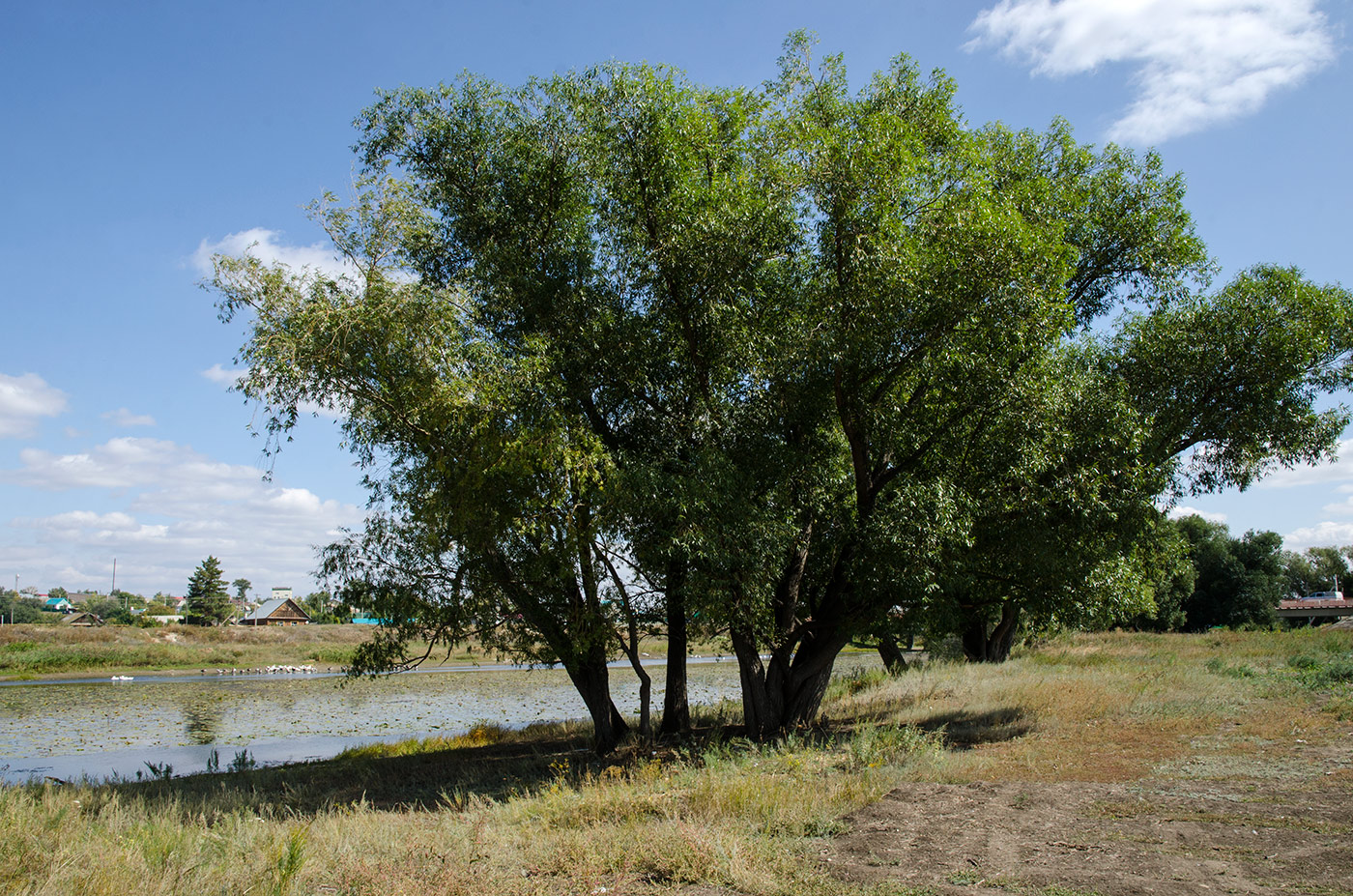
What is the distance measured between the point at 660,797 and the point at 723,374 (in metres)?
7.19

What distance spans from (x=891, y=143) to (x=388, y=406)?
351 inches

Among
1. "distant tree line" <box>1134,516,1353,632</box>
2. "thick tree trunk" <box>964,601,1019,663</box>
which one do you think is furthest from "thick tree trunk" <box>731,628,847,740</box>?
"distant tree line" <box>1134,516,1353,632</box>

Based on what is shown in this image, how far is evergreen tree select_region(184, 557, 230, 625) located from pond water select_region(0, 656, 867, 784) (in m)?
48.9

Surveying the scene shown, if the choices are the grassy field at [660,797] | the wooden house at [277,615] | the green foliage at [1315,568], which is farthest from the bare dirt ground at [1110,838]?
the green foliage at [1315,568]

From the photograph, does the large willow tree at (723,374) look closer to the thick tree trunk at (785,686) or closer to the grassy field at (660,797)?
the thick tree trunk at (785,686)

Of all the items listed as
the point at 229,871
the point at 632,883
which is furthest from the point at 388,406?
the point at 632,883

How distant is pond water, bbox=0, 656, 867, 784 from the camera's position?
20234 millimetres

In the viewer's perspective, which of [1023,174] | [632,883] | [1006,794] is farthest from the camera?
[1023,174]

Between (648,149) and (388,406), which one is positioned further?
(648,149)

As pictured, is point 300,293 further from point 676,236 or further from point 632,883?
point 632,883

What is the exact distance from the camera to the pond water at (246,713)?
797 inches

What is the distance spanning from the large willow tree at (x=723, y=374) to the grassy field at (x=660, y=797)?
233cm

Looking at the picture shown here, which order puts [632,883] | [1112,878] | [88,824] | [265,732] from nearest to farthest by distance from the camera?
[1112,878], [632,883], [88,824], [265,732]

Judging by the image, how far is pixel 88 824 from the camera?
8109mm
